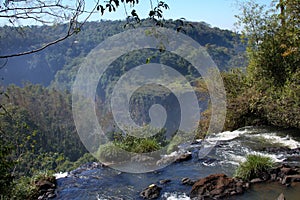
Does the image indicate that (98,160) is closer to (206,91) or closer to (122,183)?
(122,183)

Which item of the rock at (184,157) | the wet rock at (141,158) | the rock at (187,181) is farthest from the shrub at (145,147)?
the rock at (187,181)

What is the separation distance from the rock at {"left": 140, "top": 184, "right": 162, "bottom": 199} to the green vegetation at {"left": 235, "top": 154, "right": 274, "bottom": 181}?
1.73 meters

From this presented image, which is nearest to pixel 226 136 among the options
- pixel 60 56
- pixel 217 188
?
pixel 217 188

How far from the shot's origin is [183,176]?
712 cm

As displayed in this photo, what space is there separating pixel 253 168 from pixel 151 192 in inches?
87.3

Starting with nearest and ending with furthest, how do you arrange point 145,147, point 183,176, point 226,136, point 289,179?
point 289,179 → point 183,176 → point 145,147 → point 226,136

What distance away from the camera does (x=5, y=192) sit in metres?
3.91

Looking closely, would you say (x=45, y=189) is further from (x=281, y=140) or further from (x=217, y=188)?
(x=281, y=140)

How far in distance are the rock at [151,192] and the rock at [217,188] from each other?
0.74 metres

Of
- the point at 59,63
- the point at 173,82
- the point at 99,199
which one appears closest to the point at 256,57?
the point at 99,199

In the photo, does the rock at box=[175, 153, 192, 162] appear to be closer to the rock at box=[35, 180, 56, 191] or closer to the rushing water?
the rushing water

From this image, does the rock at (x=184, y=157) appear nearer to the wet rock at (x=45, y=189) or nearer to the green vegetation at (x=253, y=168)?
the green vegetation at (x=253, y=168)

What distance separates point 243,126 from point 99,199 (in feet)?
27.2

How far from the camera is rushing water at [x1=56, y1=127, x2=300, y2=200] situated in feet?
19.0
